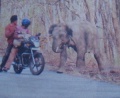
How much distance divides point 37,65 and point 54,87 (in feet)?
1.06

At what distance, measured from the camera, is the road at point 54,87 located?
3.65m

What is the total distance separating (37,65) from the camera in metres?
3.78

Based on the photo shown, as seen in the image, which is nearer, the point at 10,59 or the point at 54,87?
the point at 54,87

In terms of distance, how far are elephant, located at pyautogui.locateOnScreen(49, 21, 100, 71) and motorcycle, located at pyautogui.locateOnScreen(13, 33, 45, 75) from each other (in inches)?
7.5

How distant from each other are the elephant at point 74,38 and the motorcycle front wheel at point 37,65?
0.19 m

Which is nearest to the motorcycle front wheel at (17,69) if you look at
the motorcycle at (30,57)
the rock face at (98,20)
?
the motorcycle at (30,57)

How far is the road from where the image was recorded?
144 inches

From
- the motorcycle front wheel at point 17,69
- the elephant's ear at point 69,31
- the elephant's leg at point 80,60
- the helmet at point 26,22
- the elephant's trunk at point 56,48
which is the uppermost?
the helmet at point 26,22

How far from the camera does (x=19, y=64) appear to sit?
12.5 ft

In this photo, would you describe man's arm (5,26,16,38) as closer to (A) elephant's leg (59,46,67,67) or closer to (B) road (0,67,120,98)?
(B) road (0,67,120,98)

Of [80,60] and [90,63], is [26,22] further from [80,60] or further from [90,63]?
[90,63]

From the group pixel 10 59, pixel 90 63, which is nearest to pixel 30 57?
pixel 10 59

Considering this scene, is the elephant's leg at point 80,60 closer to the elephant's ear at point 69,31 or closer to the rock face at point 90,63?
the rock face at point 90,63

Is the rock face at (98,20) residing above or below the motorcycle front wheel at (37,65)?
above
